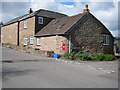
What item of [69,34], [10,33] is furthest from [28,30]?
Answer: [69,34]

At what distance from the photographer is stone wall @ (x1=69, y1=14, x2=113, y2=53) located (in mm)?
18312

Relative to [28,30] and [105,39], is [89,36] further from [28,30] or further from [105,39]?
[28,30]

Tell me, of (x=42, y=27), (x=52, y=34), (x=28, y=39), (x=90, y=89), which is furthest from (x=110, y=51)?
(x=90, y=89)

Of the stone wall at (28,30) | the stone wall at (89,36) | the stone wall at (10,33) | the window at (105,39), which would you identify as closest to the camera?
the stone wall at (89,36)

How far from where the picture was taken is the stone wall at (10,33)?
1137 inches

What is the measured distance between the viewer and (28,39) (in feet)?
82.8

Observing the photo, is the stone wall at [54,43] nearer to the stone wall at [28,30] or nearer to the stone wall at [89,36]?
the stone wall at [89,36]

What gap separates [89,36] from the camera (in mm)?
19688

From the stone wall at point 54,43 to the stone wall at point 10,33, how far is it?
33.2ft

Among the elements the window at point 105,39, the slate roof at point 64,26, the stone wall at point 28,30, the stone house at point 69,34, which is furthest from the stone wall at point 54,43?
the window at point 105,39

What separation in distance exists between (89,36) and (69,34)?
12.4 ft

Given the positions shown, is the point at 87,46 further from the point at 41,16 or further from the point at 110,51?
the point at 41,16

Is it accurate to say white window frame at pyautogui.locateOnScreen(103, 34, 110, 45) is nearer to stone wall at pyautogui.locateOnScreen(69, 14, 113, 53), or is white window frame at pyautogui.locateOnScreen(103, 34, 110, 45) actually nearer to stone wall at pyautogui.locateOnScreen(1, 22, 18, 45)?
stone wall at pyautogui.locateOnScreen(69, 14, 113, 53)

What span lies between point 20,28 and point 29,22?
13.1ft
